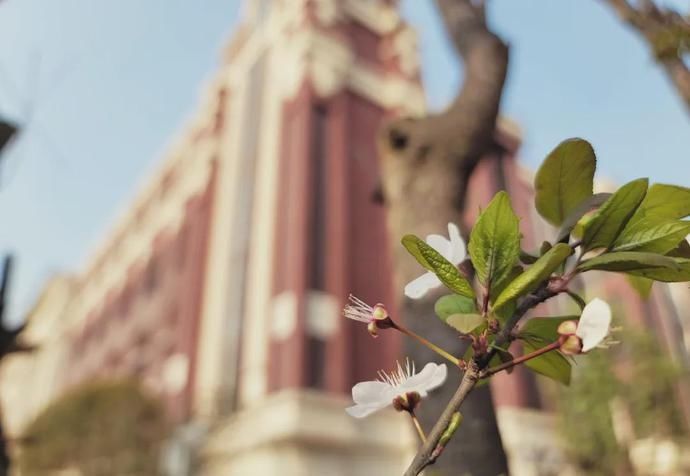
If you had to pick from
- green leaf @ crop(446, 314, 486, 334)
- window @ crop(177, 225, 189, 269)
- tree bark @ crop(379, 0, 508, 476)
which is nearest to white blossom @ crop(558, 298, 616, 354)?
green leaf @ crop(446, 314, 486, 334)

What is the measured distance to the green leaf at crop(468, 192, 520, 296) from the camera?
86 cm

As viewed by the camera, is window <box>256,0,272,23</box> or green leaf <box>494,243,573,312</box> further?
window <box>256,0,272,23</box>

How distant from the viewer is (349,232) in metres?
13.5

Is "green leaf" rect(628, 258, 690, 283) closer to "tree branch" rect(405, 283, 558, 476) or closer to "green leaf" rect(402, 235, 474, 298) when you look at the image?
"tree branch" rect(405, 283, 558, 476)

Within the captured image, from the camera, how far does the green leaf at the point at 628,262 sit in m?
0.82

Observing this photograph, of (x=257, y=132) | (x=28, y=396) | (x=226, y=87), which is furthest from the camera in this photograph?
(x=28, y=396)

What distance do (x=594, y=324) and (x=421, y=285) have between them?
0.99 ft

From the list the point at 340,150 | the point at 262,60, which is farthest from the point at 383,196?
the point at 262,60

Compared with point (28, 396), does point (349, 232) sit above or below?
below

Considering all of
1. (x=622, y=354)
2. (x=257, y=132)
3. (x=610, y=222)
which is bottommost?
(x=610, y=222)

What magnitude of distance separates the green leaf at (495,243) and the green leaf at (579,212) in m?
0.12

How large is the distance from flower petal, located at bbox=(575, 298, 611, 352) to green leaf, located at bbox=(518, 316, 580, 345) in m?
0.18

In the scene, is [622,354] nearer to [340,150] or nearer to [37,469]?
[340,150]

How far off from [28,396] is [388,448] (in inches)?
929
